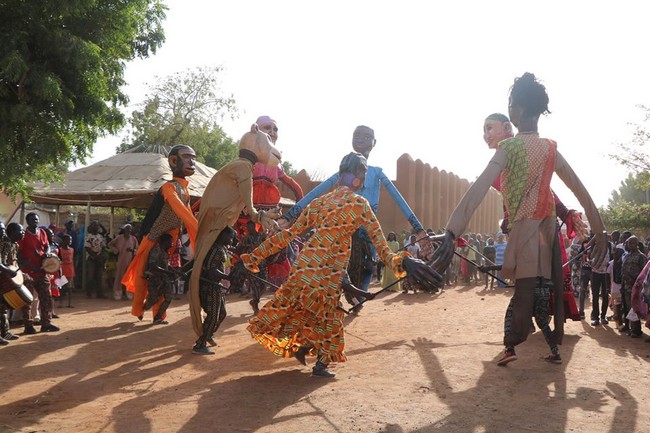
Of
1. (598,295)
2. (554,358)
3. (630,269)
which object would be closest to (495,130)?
(554,358)

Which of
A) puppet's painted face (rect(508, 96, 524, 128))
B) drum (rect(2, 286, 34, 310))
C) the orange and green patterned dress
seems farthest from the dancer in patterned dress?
drum (rect(2, 286, 34, 310))

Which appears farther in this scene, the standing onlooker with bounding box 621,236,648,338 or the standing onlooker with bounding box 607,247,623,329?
the standing onlooker with bounding box 607,247,623,329

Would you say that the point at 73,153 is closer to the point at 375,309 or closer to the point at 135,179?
the point at 135,179

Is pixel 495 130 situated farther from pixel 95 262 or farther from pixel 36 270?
pixel 95 262

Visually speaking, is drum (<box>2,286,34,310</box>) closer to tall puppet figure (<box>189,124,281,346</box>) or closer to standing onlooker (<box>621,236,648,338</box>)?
tall puppet figure (<box>189,124,281,346</box>)

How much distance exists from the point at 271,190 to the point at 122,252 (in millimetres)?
6240

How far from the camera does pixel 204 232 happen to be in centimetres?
649

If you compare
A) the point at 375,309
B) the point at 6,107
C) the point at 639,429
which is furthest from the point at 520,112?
the point at 6,107

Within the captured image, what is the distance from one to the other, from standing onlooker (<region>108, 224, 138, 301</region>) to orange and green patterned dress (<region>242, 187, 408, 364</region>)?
8709mm

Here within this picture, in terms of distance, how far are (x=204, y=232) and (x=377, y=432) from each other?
3.34 m

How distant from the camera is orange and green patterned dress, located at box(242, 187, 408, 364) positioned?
5176 millimetres

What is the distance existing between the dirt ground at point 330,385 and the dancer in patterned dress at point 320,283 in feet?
0.96

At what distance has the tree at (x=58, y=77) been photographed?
38.9 ft

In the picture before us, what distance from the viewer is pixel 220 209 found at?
6492 mm
